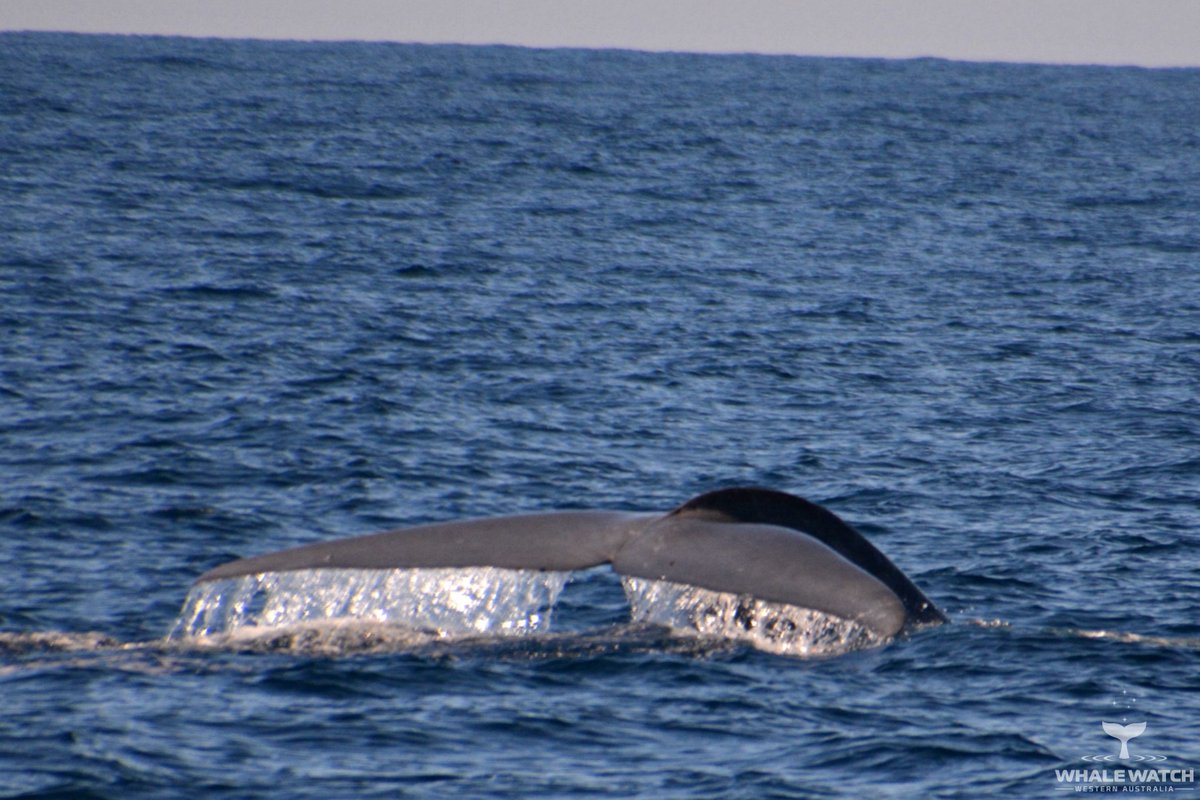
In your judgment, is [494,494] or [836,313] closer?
[494,494]

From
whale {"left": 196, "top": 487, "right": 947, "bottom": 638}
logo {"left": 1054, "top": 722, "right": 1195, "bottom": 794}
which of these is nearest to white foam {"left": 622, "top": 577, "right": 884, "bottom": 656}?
whale {"left": 196, "top": 487, "right": 947, "bottom": 638}

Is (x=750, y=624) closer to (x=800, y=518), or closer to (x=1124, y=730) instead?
(x=800, y=518)

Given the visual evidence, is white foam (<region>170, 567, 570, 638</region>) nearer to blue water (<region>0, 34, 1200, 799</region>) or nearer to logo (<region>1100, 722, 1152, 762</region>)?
blue water (<region>0, 34, 1200, 799</region>)

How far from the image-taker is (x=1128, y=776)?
26.2ft

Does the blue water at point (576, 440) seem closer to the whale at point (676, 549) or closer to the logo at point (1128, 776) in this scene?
the logo at point (1128, 776)

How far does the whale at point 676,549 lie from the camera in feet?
23.6

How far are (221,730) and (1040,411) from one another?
1249cm

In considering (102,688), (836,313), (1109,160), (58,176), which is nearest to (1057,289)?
(836,313)

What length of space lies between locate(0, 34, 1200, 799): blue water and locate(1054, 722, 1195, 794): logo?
139 mm

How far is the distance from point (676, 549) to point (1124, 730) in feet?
9.13

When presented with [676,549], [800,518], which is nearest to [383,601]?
[676,549]

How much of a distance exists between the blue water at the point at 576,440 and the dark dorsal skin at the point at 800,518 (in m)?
1.11

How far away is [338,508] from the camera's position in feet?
45.0

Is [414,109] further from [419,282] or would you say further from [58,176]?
[419,282]
